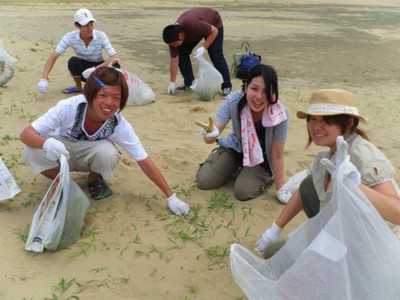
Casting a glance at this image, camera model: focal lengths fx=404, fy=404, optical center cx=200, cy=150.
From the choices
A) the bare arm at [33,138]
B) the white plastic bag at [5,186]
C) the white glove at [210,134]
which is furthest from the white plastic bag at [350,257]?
the white plastic bag at [5,186]

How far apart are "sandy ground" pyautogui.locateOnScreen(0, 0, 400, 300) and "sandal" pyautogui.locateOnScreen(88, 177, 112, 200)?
0.08 meters

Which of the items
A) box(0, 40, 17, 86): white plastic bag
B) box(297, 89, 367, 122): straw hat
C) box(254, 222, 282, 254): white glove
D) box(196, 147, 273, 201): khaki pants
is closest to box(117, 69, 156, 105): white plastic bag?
box(0, 40, 17, 86): white plastic bag

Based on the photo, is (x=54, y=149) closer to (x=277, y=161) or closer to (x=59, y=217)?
(x=59, y=217)

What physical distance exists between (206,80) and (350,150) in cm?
301

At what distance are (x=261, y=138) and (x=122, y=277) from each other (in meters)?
1.28

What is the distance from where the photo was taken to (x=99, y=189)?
254 centimetres

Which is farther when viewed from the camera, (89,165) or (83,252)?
(89,165)

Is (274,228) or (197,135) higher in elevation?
(274,228)

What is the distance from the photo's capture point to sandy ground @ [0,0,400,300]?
6.14ft

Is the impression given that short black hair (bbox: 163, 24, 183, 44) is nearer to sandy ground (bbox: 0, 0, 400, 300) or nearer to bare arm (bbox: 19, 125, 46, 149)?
sandy ground (bbox: 0, 0, 400, 300)

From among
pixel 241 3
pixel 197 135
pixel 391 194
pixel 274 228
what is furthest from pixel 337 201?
pixel 241 3

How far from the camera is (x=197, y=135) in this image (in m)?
3.58

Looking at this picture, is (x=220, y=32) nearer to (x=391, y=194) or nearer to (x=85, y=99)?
(x=85, y=99)

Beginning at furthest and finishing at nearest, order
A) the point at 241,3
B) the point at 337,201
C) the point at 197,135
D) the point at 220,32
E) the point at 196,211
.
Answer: the point at 241,3 → the point at 220,32 → the point at 197,135 → the point at 196,211 → the point at 337,201
